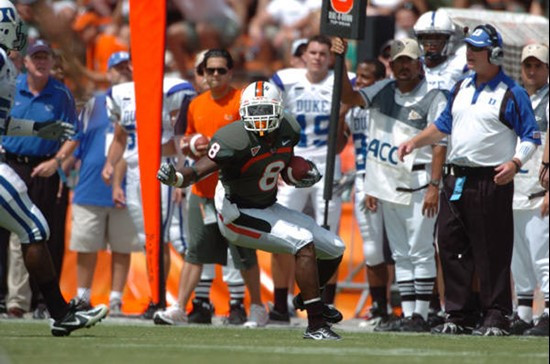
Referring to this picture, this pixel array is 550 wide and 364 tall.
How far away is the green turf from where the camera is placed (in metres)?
7.43

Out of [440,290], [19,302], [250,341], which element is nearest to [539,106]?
[440,290]

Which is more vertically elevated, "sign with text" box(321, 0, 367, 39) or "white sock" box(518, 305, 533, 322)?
"sign with text" box(321, 0, 367, 39)

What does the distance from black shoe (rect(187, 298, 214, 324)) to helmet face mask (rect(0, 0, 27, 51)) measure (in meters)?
3.17

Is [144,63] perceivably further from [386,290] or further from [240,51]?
[240,51]

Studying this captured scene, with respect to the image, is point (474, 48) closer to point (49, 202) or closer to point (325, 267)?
point (325, 267)

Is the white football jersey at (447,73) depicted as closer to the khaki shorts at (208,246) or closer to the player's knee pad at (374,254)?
the player's knee pad at (374,254)

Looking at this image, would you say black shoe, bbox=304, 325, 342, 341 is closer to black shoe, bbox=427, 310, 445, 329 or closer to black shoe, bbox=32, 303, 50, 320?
black shoe, bbox=427, 310, 445, 329

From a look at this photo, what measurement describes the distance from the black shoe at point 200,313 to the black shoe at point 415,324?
170cm

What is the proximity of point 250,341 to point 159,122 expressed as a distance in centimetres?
335

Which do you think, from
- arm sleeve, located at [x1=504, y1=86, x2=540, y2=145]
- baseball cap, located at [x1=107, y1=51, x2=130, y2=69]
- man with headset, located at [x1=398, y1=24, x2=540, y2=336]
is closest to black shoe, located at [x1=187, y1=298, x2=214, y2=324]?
man with headset, located at [x1=398, y1=24, x2=540, y2=336]

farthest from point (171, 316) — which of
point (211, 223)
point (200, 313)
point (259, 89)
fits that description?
point (259, 89)

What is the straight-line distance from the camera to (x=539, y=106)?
11.3 metres

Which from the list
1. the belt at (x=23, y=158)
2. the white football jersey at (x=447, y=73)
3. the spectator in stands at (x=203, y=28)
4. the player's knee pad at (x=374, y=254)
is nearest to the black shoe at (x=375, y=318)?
the player's knee pad at (x=374, y=254)

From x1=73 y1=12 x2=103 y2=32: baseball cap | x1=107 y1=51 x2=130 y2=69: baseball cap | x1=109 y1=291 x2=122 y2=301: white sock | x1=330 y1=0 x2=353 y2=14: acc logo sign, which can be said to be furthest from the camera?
x1=73 y1=12 x2=103 y2=32: baseball cap
